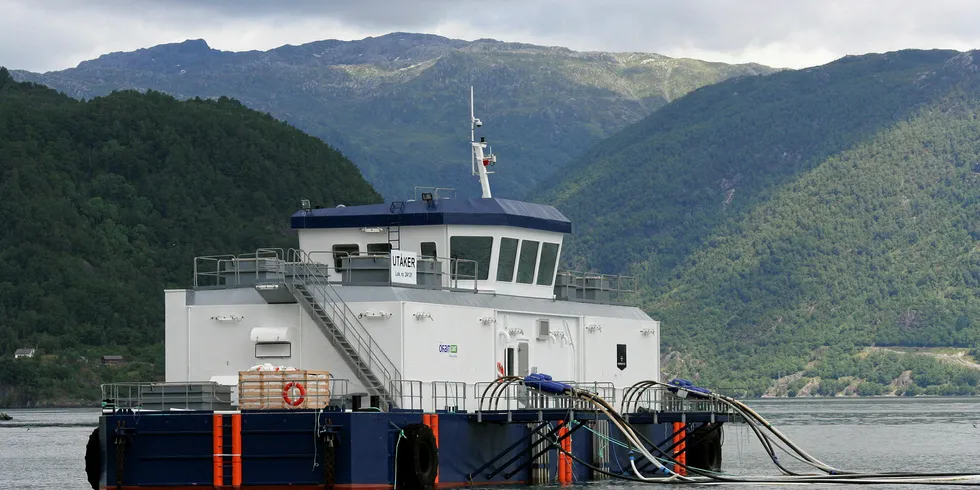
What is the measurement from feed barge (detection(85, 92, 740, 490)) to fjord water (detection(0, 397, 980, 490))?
272 centimetres

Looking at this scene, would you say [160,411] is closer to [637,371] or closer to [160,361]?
[637,371]

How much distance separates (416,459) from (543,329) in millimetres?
7638

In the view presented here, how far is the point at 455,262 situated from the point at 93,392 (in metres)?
129

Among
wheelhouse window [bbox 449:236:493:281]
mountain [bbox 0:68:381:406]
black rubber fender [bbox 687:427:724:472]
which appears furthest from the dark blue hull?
mountain [bbox 0:68:381:406]

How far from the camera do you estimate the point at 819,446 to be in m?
68.8

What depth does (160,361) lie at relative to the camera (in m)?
158

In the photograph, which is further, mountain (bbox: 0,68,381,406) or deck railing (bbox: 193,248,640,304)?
mountain (bbox: 0,68,381,406)

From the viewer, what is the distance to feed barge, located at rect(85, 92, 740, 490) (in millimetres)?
30391

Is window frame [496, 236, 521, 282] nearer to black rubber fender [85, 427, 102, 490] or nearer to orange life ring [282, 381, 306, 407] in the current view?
orange life ring [282, 381, 306, 407]

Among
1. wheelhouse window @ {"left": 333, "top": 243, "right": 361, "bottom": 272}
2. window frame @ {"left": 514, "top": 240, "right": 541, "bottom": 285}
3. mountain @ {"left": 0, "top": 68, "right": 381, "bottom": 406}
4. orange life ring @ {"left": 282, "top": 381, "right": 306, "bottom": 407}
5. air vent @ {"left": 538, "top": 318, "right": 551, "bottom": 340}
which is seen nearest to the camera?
orange life ring @ {"left": 282, "top": 381, "right": 306, "bottom": 407}

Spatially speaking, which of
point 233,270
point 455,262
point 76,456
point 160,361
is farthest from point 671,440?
point 160,361

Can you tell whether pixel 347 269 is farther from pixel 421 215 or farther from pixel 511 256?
pixel 511 256

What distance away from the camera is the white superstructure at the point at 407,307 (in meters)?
33.4

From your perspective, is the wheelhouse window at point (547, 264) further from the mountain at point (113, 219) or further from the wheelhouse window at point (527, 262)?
the mountain at point (113, 219)
